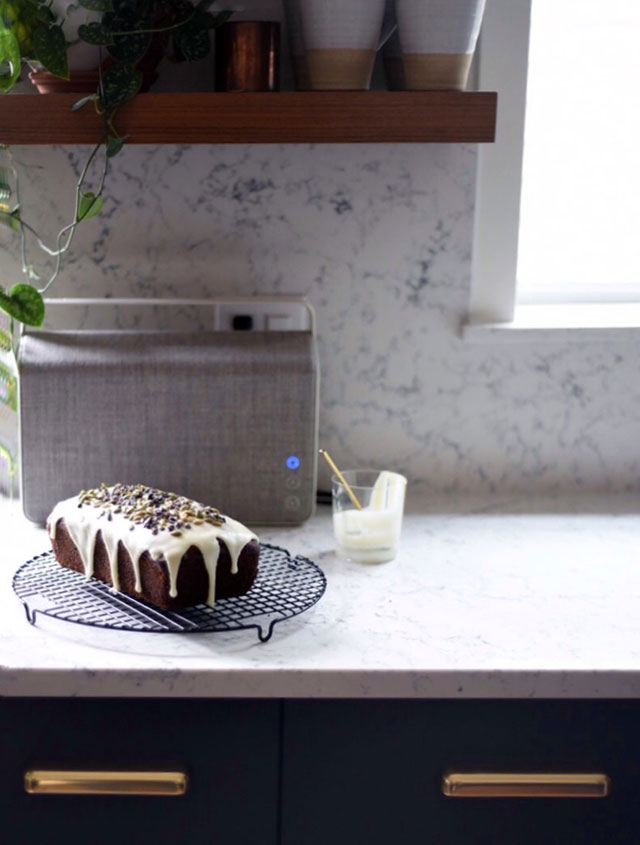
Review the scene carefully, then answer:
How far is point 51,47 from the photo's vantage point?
1317 mm

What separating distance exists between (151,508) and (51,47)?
0.60 m

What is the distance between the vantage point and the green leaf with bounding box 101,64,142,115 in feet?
4.39

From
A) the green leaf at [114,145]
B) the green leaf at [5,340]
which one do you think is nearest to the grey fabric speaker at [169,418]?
the green leaf at [5,340]

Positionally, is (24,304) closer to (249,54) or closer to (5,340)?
(5,340)

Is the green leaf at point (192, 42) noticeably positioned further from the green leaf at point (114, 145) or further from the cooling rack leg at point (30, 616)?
Answer: the cooling rack leg at point (30, 616)

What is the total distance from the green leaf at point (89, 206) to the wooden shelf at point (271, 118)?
0.31ft

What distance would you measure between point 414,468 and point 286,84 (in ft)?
2.10

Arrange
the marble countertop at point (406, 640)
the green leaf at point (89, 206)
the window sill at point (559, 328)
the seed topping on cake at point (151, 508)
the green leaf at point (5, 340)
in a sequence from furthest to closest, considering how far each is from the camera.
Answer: the window sill at point (559, 328) → the green leaf at point (5, 340) → the green leaf at point (89, 206) → the seed topping on cake at point (151, 508) → the marble countertop at point (406, 640)

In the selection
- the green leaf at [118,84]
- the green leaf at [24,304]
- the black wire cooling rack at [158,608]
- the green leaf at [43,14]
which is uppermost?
the green leaf at [43,14]

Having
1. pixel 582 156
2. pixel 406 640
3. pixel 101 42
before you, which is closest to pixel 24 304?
pixel 101 42
